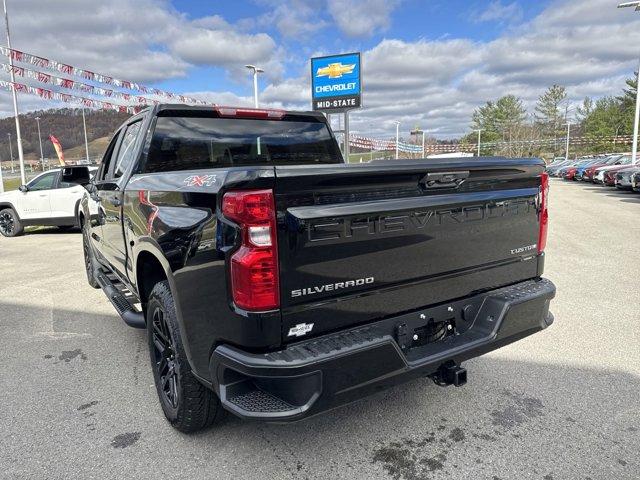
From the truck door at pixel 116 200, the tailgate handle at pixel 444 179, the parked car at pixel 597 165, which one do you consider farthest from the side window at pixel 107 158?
the parked car at pixel 597 165

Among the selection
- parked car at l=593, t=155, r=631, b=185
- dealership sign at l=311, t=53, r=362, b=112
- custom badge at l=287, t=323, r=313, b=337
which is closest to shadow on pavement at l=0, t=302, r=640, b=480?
custom badge at l=287, t=323, r=313, b=337

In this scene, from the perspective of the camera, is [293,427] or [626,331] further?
[626,331]

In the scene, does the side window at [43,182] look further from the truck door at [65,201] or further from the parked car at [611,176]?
the parked car at [611,176]

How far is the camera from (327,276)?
A: 7.28 ft

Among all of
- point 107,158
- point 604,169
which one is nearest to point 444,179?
point 107,158

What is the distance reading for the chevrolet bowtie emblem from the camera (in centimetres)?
1555

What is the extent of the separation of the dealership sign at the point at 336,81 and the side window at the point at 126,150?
1206 cm

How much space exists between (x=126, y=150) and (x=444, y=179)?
114 inches

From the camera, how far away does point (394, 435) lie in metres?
2.89

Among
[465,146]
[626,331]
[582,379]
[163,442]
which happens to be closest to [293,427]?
[163,442]

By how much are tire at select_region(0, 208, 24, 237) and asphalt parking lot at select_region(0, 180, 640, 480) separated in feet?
27.4

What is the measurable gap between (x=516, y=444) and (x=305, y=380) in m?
1.50

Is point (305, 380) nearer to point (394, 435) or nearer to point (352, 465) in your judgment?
point (352, 465)

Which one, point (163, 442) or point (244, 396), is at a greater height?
point (244, 396)
